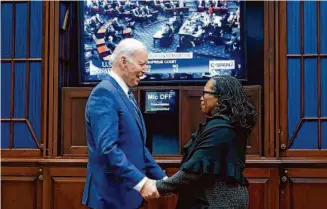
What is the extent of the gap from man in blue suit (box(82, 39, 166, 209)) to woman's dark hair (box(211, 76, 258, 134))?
43cm

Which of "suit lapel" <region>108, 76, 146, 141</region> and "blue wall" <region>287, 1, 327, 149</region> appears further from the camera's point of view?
"blue wall" <region>287, 1, 327, 149</region>

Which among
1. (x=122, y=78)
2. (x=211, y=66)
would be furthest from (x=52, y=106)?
(x=122, y=78)

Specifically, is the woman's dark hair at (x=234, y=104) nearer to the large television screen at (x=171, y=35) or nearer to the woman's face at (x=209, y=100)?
the woman's face at (x=209, y=100)

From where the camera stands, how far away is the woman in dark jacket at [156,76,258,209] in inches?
101

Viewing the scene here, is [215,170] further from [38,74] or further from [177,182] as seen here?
[38,74]

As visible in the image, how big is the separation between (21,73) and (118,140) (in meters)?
2.04

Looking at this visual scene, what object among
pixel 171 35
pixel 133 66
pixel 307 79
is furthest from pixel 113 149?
pixel 307 79

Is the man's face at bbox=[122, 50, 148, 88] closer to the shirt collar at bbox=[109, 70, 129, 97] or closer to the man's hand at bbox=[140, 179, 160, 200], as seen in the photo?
the shirt collar at bbox=[109, 70, 129, 97]

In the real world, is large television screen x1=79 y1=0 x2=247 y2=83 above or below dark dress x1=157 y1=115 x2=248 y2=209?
above

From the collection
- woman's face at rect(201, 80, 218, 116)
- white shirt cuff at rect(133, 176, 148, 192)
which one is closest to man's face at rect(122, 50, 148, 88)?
woman's face at rect(201, 80, 218, 116)

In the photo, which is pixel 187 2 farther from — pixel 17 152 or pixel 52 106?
pixel 17 152

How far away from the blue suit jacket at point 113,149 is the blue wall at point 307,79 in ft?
5.84

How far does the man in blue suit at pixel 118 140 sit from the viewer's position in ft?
8.68

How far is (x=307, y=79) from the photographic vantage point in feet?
13.9
